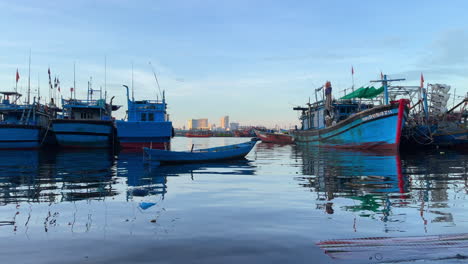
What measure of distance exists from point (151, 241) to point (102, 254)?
2.96ft

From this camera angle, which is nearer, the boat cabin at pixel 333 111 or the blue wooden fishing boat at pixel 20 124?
the blue wooden fishing boat at pixel 20 124

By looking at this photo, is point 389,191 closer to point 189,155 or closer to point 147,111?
point 189,155

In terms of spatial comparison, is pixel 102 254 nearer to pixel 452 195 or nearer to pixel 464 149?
pixel 452 195

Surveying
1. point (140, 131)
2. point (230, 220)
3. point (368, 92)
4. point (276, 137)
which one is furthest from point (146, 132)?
point (276, 137)

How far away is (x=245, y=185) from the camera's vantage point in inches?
513

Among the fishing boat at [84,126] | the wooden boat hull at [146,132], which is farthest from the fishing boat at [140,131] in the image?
the fishing boat at [84,126]

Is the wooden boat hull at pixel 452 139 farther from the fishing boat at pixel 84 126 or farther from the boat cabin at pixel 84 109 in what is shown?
the boat cabin at pixel 84 109

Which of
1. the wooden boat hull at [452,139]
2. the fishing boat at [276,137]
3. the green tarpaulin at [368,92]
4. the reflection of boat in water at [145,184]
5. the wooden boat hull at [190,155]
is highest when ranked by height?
the green tarpaulin at [368,92]

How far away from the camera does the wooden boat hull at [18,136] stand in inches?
1334

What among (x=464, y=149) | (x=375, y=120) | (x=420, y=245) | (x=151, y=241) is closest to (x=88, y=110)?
(x=375, y=120)

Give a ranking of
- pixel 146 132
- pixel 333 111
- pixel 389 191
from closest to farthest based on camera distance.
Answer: pixel 389 191 < pixel 146 132 < pixel 333 111

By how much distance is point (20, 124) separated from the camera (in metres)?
34.2

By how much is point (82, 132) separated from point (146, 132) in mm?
7125

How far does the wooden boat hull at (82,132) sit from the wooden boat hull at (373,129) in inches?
991
